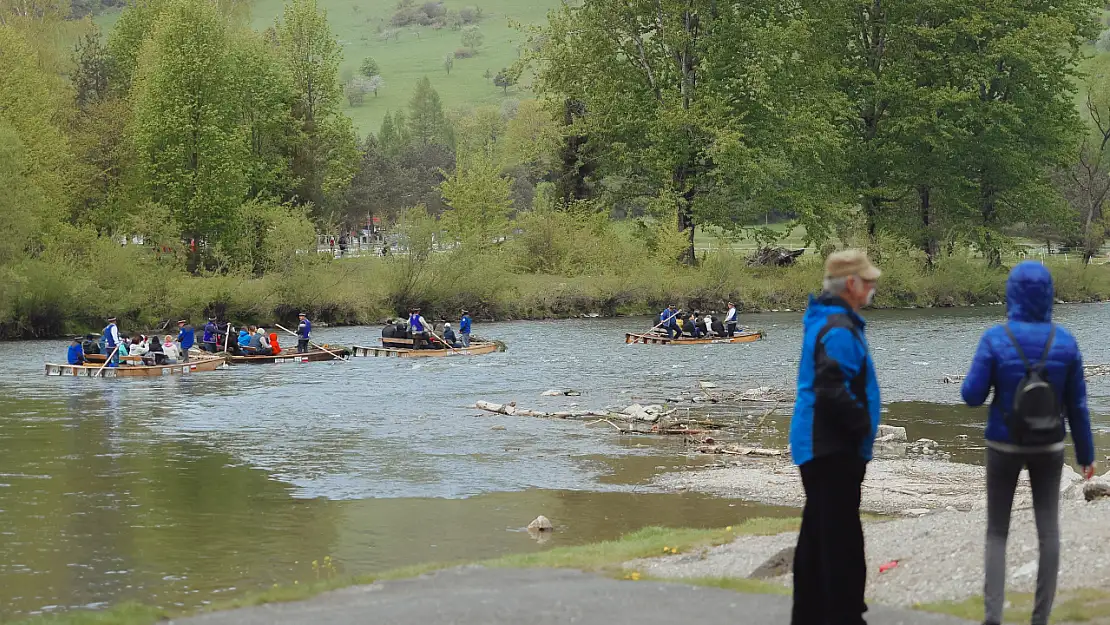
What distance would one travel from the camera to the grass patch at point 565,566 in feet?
33.9

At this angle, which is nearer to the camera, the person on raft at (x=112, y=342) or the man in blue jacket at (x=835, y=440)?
the man in blue jacket at (x=835, y=440)

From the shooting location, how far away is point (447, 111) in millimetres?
198250

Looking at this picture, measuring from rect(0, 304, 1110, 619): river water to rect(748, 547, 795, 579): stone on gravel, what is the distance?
4.92 metres

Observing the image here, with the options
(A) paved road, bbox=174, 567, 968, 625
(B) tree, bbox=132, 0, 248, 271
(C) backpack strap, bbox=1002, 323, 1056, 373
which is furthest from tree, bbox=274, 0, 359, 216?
(C) backpack strap, bbox=1002, 323, 1056, 373

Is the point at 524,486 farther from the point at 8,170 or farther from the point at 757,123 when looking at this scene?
the point at 757,123

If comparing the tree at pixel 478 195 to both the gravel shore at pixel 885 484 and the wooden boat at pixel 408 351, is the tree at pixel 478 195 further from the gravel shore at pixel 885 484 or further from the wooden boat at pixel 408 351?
the gravel shore at pixel 885 484

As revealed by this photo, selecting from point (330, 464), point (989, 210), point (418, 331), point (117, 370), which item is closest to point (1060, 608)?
point (330, 464)

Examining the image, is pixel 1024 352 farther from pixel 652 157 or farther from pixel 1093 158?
pixel 1093 158

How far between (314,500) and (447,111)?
181879mm

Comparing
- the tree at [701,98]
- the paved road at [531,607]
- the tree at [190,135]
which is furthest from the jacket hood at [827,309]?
the tree at [190,135]

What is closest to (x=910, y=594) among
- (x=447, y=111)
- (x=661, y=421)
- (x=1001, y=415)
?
(x=1001, y=415)

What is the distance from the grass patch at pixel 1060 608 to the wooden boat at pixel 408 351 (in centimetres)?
3569

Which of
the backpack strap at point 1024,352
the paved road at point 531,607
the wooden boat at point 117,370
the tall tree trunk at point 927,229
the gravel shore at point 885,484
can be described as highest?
the tall tree trunk at point 927,229

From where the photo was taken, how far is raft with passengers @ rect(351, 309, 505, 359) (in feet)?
149
